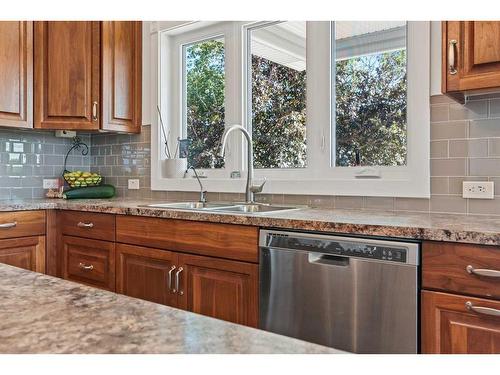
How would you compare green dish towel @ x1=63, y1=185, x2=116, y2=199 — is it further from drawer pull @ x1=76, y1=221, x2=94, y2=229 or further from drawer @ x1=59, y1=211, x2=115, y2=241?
drawer pull @ x1=76, y1=221, x2=94, y2=229

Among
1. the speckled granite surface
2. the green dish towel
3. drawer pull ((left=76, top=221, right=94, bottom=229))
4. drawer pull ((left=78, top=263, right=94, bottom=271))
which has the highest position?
the green dish towel

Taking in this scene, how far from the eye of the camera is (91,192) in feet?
10.4

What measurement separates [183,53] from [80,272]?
1715 mm

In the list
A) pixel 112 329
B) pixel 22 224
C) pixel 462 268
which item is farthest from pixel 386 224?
pixel 22 224

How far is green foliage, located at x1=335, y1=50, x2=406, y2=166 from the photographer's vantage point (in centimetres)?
220

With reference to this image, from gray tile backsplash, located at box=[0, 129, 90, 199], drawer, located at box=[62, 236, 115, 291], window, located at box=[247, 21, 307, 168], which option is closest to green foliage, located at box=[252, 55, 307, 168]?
window, located at box=[247, 21, 307, 168]

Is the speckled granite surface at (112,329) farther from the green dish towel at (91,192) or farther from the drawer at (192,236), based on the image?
the green dish towel at (91,192)

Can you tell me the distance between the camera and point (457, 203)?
6.44 feet

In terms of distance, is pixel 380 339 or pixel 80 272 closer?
pixel 380 339

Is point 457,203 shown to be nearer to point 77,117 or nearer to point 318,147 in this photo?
point 318,147

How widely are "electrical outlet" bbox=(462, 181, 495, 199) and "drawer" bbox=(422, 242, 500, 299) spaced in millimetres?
646

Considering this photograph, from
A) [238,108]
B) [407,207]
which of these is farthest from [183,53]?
[407,207]
